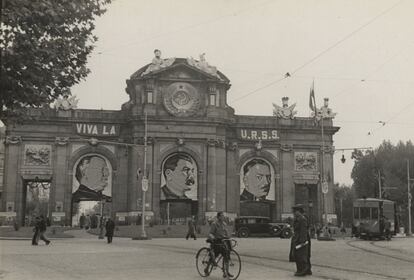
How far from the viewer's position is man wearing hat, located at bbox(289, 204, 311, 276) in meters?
16.1

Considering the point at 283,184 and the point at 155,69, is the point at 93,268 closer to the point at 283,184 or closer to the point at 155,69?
the point at 155,69

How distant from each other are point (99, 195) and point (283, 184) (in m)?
20.6

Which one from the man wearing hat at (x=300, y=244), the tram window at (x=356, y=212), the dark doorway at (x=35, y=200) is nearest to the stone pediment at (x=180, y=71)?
the dark doorway at (x=35, y=200)

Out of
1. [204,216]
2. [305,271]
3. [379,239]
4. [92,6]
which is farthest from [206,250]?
[204,216]

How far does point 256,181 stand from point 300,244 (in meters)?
49.4

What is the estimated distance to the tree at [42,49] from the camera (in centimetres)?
1173

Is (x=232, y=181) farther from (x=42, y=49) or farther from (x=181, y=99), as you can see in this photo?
(x=42, y=49)

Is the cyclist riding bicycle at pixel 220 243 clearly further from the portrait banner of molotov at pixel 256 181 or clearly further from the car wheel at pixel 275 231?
the portrait banner of molotov at pixel 256 181

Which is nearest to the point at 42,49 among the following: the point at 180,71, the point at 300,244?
the point at 300,244

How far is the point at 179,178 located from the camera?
6138 cm

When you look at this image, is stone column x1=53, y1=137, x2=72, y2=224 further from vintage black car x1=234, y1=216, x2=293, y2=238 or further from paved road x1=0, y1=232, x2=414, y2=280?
paved road x1=0, y1=232, x2=414, y2=280

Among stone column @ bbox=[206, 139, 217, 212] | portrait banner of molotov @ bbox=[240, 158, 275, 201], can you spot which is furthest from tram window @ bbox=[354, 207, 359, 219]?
portrait banner of molotov @ bbox=[240, 158, 275, 201]

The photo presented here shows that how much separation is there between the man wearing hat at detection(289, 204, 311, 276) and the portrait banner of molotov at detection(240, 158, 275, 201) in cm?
4820

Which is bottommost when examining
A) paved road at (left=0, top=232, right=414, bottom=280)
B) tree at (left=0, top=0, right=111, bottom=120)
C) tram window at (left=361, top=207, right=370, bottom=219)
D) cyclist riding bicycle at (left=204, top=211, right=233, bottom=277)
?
paved road at (left=0, top=232, right=414, bottom=280)
